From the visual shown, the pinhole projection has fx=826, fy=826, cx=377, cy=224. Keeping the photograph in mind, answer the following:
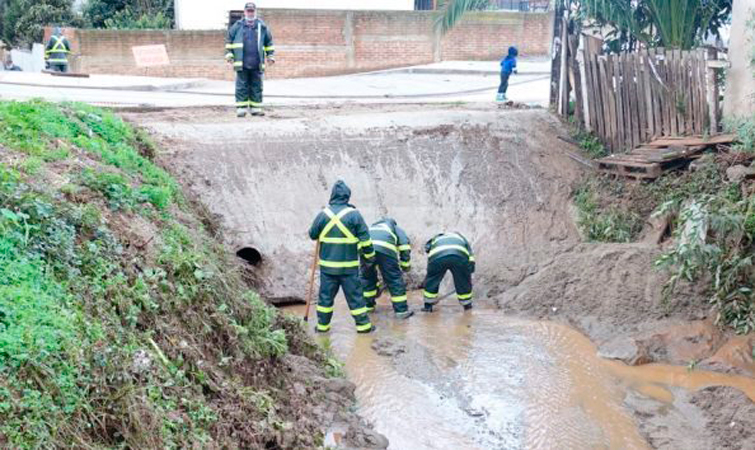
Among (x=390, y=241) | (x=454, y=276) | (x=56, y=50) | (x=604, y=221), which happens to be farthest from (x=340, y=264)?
(x=56, y=50)

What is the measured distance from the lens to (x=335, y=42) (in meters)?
25.3

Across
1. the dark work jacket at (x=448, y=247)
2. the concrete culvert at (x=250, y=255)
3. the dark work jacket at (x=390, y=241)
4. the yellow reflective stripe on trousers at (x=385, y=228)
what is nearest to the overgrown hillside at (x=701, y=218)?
the dark work jacket at (x=448, y=247)

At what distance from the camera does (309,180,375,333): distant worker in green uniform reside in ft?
31.8

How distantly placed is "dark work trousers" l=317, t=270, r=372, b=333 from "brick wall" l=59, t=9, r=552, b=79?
15728 millimetres

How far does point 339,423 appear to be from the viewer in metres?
6.88

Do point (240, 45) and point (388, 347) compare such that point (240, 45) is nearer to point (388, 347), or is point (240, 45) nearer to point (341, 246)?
point (341, 246)

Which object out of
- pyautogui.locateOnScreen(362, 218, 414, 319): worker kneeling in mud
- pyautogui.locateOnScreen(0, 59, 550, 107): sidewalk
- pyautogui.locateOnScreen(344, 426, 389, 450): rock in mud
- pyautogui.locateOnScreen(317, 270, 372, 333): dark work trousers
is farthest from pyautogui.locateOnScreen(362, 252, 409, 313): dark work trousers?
pyautogui.locateOnScreen(0, 59, 550, 107): sidewalk

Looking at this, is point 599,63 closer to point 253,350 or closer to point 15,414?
point 253,350

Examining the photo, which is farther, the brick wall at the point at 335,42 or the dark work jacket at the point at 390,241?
the brick wall at the point at 335,42

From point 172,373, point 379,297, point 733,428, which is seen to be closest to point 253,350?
point 172,373

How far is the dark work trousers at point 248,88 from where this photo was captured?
14.1 metres

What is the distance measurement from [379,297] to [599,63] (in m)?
5.69

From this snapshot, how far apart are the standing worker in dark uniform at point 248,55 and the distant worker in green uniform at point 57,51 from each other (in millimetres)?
9652

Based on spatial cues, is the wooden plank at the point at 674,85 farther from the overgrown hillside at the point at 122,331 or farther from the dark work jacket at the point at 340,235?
the overgrown hillside at the point at 122,331
